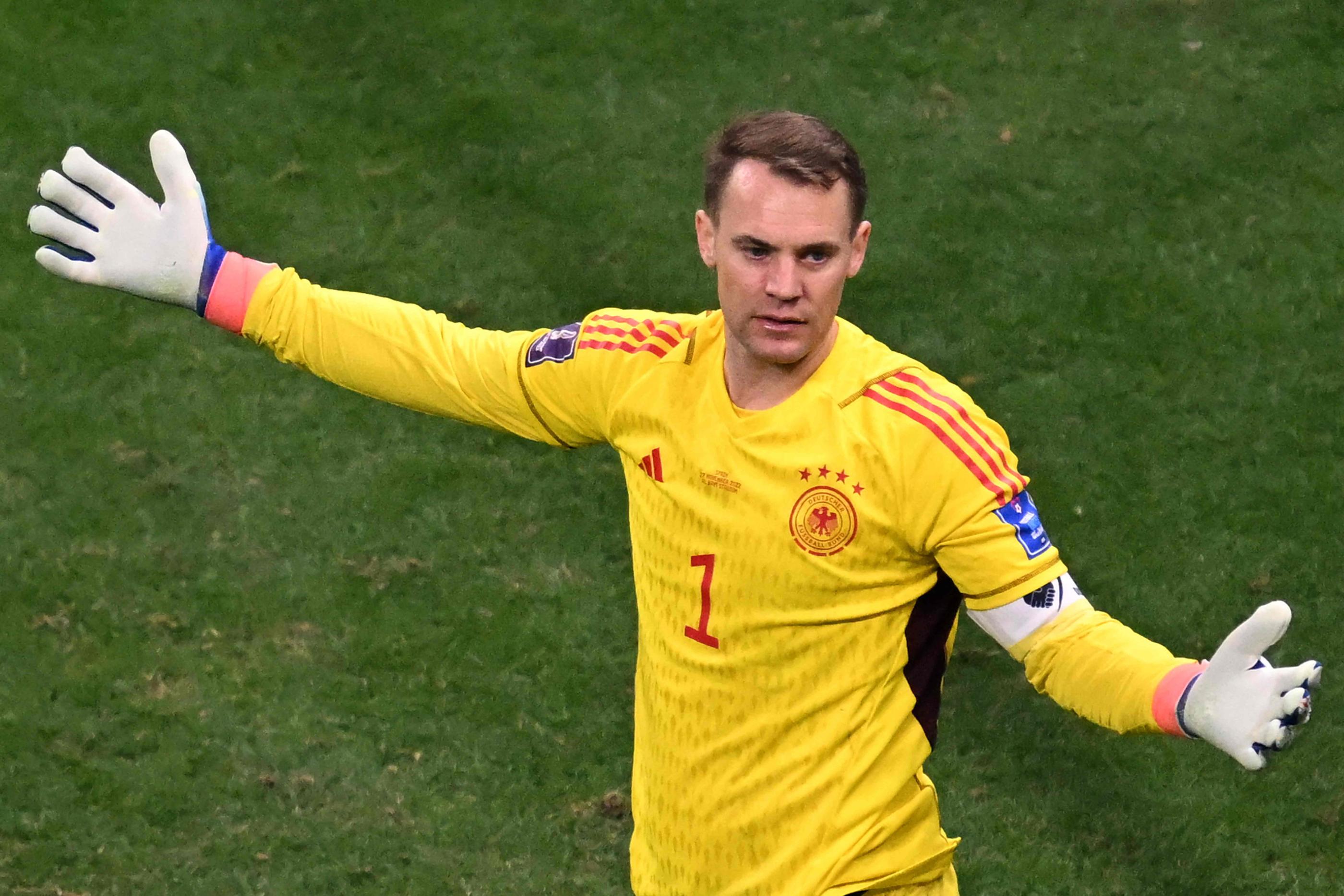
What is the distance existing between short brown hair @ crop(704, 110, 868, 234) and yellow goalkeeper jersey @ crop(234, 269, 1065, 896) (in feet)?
1.27

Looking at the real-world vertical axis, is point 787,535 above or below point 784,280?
below

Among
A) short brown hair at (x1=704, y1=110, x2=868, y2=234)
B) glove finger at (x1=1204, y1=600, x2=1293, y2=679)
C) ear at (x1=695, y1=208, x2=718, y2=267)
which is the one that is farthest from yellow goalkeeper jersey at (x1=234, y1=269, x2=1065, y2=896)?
glove finger at (x1=1204, y1=600, x2=1293, y2=679)

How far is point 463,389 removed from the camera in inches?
214

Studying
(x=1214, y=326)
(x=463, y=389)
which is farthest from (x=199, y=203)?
(x=1214, y=326)

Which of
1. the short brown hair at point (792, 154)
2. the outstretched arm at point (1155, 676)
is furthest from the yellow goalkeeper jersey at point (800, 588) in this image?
the short brown hair at point (792, 154)

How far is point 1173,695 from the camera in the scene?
14.6 feet

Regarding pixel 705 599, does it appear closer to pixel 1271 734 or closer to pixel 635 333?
pixel 635 333

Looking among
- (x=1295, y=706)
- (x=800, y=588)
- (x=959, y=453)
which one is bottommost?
(x=1295, y=706)

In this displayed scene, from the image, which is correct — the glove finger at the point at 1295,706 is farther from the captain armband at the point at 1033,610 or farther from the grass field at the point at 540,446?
the grass field at the point at 540,446

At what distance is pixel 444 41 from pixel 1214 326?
4.46m

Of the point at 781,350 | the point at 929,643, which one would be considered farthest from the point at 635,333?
the point at 929,643

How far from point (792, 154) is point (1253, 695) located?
1723mm

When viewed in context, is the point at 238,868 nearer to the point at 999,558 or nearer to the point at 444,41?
the point at 999,558

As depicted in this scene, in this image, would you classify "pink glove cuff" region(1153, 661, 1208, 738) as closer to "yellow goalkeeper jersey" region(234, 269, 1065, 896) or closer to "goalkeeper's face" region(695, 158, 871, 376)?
"yellow goalkeeper jersey" region(234, 269, 1065, 896)
